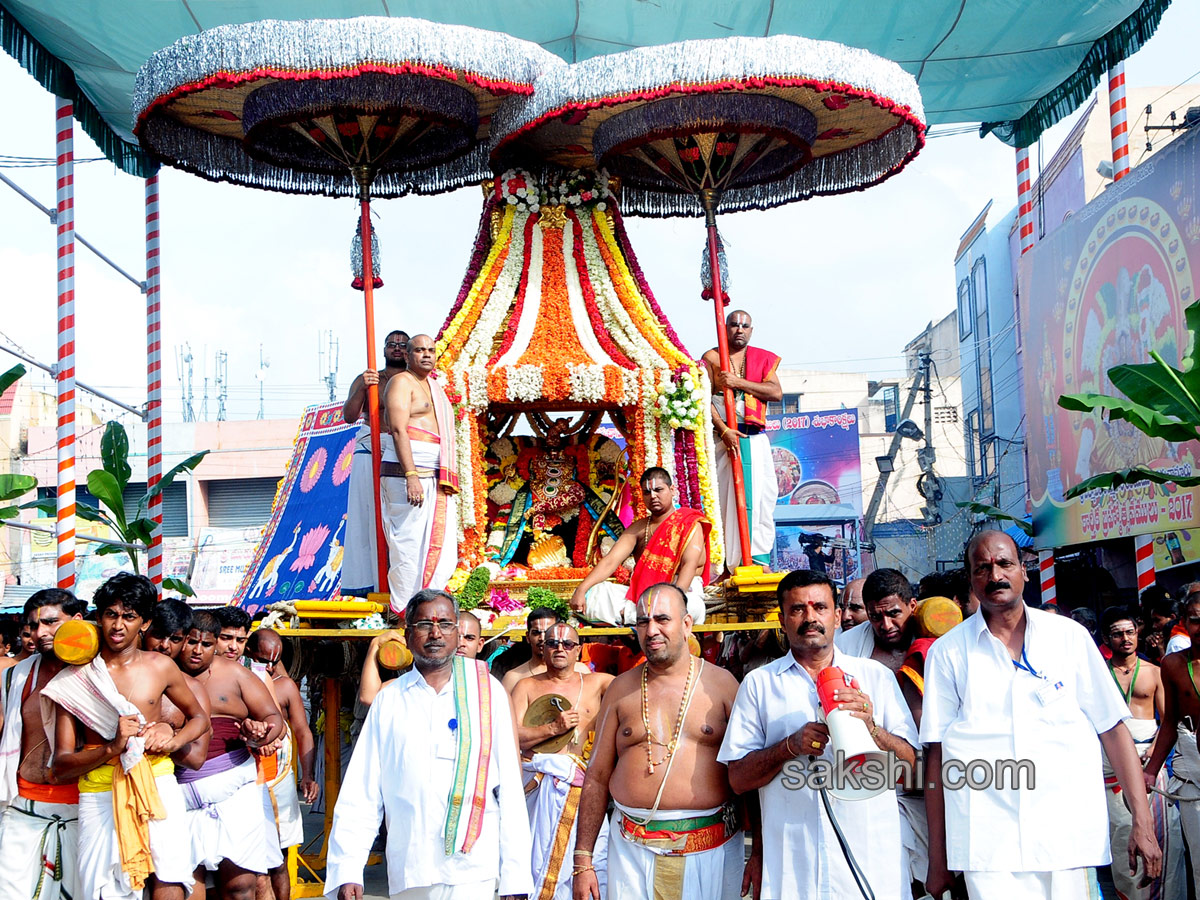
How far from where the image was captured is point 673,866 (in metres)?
4.20

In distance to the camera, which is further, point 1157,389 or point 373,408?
point 373,408

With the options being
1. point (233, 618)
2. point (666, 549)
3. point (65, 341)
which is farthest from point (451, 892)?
point (65, 341)

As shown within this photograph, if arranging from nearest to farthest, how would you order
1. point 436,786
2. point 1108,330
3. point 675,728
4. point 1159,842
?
point 675,728
point 436,786
point 1159,842
point 1108,330

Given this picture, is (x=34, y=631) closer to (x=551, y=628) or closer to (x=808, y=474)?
(x=551, y=628)

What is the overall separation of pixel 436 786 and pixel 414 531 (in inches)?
202

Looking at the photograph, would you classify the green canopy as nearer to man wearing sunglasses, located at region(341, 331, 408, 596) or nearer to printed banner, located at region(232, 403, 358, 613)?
man wearing sunglasses, located at region(341, 331, 408, 596)

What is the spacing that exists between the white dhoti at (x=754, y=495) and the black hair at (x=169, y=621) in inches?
205

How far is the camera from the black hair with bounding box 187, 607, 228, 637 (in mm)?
5922

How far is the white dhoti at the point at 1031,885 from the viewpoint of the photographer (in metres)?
3.90

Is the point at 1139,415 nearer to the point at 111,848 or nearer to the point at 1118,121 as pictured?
the point at 1118,121

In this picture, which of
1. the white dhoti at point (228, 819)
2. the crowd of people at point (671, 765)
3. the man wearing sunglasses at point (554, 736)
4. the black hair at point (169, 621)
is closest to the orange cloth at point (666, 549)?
the man wearing sunglasses at point (554, 736)

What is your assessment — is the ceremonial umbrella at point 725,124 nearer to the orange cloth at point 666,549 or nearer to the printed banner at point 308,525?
the orange cloth at point 666,549

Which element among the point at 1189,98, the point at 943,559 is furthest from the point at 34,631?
the point at 943,559

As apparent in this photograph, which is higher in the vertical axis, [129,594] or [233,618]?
[129,594]
